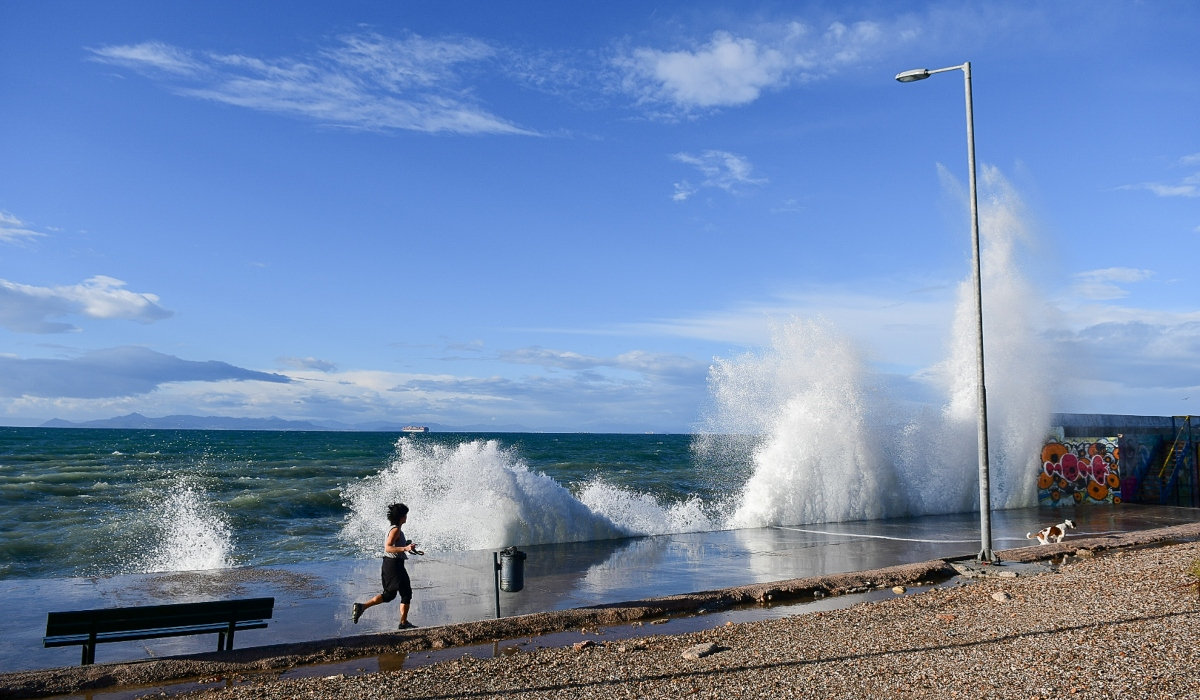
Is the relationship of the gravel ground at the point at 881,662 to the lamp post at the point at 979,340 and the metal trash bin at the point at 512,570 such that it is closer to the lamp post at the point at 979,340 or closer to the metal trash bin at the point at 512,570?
the metal trash bin at the point at 512,570

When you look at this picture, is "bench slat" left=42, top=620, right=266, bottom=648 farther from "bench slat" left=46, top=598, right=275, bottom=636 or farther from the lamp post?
the lamp post

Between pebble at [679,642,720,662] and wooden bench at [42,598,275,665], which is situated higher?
wooden bench at [42,598,275,665]

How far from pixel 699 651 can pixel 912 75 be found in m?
8.79

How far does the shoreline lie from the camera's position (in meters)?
6.58

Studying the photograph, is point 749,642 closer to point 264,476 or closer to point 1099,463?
point 1099,463

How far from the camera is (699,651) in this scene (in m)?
6.95

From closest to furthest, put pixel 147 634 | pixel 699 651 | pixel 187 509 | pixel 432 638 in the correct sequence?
1. pixel 699 651
2. pixel 147 634
3. pixel 432 638
4. pixel 187 509

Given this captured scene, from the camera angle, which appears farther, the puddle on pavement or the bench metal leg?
the bench metal leg

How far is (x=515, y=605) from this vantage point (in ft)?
31.2

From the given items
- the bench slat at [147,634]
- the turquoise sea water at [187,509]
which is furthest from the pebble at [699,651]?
the turquoise sea water at [187,509]

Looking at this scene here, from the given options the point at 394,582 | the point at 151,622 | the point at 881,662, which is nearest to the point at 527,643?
the point at 394,582

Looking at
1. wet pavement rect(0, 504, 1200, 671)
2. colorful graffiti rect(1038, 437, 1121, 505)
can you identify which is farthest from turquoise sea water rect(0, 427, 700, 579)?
colorful graffiti rect(1038, 437, 1121, 505)

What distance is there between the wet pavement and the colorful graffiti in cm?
616

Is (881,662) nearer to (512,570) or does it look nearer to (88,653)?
(512,570)
